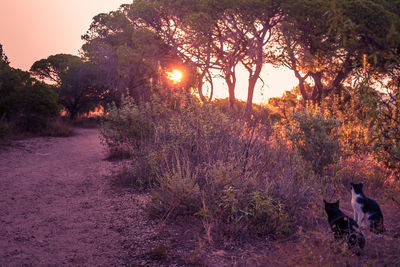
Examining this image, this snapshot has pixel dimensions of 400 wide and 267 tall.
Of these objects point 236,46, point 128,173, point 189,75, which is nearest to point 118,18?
point 189,75

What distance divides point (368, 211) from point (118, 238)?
341 centimetres

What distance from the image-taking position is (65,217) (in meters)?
5.19

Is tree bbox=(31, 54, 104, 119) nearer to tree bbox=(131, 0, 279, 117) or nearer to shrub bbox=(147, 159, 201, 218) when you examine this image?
tree bbox=(131, 0, 279, 117)

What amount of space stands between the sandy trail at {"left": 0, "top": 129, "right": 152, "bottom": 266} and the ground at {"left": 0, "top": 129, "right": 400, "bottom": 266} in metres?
0.01

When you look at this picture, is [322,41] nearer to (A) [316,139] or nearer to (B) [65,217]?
(A) [316,139]

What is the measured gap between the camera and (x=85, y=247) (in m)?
4.06

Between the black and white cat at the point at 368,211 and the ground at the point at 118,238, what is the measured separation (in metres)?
0.15

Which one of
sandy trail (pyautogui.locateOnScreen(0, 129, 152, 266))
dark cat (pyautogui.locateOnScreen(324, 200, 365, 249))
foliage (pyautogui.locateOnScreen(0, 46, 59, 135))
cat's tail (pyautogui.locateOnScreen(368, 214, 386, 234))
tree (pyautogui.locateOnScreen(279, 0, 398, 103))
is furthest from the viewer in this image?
tree (pyautogui.locateOnScreen(279, 0, 398, 103))

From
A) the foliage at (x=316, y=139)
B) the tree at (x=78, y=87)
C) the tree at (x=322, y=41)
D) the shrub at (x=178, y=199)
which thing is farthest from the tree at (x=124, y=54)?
the shrub at (x=178, y=199)

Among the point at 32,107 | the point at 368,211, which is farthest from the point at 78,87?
the point at 368,211

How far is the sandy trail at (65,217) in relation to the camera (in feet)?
12.7

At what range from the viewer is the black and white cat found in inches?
163

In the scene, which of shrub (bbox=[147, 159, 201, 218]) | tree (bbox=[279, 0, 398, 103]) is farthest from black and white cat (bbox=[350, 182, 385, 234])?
tree (bbox=[279, 0, 398, 103])

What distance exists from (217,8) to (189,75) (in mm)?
4815
